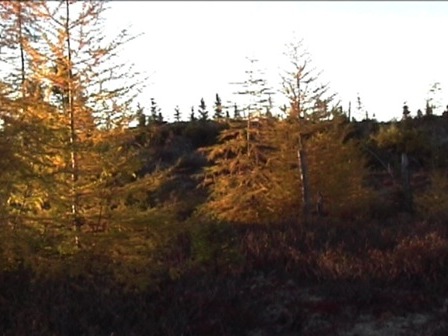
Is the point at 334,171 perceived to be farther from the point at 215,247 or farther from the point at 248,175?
the point at 215,247

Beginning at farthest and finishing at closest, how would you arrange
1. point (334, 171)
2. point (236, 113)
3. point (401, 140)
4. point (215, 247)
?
1. point (401, 140)
2. point (334, 171)
3. point (236, 113)
4. point (215, 247)

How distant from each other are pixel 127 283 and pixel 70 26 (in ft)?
13.6

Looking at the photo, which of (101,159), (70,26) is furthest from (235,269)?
(70,26)

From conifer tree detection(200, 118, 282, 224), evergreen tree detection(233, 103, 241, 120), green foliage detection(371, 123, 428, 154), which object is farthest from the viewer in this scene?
green foliage detection(371, 123, 428, 154)

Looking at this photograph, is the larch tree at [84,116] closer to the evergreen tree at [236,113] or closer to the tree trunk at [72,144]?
the tree trunk at [72,144]

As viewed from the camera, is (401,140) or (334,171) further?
(401,140)

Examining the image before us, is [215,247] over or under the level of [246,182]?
under

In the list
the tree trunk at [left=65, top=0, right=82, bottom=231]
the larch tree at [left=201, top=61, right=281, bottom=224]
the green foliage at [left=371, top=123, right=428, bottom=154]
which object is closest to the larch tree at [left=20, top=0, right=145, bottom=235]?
the tree trunk at [left=65, top=0, right=82, bottom=231]

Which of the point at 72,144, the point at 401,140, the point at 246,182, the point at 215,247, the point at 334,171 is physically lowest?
the point at 215,247

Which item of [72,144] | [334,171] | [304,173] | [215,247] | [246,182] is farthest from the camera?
[334,171]

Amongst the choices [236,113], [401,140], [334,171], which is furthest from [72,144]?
[401,140]

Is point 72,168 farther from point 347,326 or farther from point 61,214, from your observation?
point 347,326

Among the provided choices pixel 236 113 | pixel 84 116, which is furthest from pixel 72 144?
pixel 236 113

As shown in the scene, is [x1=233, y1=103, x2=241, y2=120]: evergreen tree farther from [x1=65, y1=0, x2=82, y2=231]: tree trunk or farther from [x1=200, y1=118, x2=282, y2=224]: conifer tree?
[x1=65, y1=0, x2=82, y2=231]: tree trunk
